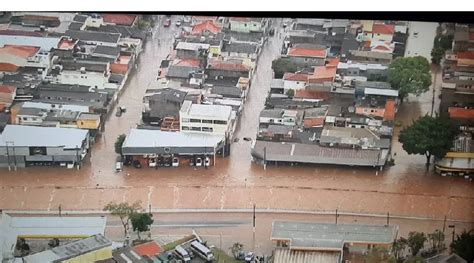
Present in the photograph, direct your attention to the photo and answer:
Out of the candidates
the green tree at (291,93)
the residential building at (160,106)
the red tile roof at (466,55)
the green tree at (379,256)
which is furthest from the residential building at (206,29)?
the green tree at (379,256)

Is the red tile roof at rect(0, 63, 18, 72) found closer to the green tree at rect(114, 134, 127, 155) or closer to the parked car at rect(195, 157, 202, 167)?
the green tree at rect(114, 134, 127, 155)

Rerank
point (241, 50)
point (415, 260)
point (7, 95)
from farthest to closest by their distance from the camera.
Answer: point (241, 50)
point (7, 95)
point (415, 260)

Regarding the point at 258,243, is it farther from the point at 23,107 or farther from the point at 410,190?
the point at 23,107

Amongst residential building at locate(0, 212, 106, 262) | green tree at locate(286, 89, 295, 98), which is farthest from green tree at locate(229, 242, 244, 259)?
green tree at locate(286, 89, 295, 98)

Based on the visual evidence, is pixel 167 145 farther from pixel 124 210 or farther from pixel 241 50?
pixel 241 50

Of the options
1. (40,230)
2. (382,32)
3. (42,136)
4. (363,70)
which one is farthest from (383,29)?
(40,230)

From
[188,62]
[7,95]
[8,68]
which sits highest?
[188,62]
